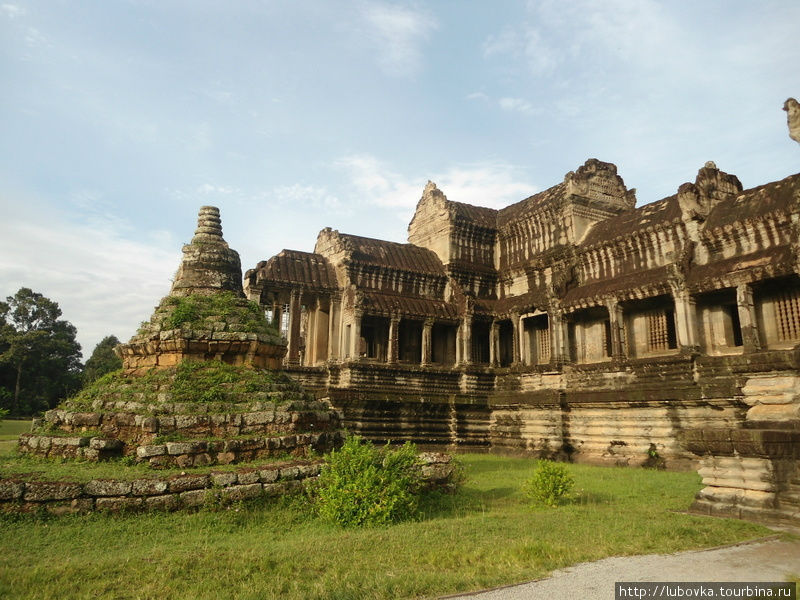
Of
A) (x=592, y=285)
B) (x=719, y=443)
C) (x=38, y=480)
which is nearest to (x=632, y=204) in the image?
(x=592, y=285)

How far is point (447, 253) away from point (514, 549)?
20832mm

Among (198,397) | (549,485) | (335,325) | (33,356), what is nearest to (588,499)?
(549,485)

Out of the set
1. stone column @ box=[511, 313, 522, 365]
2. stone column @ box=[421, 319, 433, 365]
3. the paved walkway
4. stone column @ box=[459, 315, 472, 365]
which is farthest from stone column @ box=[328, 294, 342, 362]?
the paved walkway

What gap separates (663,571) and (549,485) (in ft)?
15.7

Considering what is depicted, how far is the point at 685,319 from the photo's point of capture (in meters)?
18.7

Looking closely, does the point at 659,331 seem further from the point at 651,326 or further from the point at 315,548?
the point at 315,548

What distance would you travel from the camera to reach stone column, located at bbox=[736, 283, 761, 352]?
17.0 metres

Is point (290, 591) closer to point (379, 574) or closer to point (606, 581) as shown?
point (379, 574)

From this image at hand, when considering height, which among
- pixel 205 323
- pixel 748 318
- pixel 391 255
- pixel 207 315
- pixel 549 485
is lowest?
pixel 549 485

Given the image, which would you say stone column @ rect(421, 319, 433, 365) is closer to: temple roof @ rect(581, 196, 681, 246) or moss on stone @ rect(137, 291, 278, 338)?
temple roof @ rect(581, 196, 681, 246)

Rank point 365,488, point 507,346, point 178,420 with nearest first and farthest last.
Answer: point 365,488
point 178,420
point 507,346

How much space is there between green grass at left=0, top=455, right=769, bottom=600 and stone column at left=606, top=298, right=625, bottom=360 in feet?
34.9

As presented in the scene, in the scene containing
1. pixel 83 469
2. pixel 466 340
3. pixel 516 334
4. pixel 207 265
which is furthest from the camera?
pixel 466 340

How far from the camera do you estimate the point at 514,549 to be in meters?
6.89
